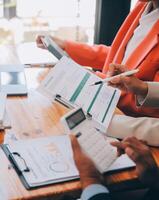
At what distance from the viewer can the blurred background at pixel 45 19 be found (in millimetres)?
2113

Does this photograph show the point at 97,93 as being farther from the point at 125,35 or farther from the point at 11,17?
the point at 11,17

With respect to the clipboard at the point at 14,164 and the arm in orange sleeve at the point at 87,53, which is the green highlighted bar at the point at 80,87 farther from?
the arm in orange sleeve at the point at 87,53

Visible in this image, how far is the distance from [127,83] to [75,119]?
328 millimetres

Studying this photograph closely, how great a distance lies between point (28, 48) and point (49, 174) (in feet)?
4.35

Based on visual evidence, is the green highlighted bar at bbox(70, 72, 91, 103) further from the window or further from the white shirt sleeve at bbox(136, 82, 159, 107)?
the window

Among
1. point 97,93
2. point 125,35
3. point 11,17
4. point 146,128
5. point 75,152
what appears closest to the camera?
point 75,152

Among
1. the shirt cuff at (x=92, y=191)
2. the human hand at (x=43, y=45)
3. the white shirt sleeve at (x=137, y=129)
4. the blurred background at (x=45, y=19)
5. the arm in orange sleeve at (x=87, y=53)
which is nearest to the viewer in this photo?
the shirt cuff at (x=92, y=191)

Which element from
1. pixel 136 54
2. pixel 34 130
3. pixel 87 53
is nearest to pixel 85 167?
pixel 34 130

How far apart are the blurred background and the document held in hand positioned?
0.79 m

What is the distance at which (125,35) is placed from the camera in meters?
1.68

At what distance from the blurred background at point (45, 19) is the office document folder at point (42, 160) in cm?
105

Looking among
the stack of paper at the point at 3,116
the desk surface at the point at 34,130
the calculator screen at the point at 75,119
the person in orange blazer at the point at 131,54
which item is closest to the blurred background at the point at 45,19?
the desk surface at the point at 34,130

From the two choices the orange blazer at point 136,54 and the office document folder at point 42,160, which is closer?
the office document folder at point 42,160

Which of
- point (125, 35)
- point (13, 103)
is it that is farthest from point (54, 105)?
point (125, 35)
